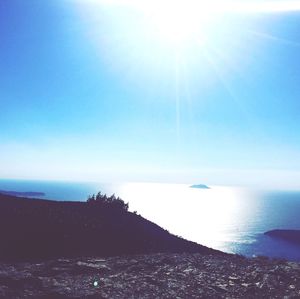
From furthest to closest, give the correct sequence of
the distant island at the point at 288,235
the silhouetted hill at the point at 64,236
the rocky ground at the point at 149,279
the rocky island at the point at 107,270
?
1. the distant island at the point at 288,235
2. the silhouetted hill at the point at 64,236
3. the rocky island at the point at 107,270
4. the rocky ground at the point at 149,279

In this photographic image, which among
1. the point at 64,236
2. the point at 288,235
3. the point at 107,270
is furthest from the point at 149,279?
the point at 288,235

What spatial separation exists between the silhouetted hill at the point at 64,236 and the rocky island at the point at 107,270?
0.16 feet

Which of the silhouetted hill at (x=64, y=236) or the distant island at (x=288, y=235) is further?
the distant island at (x=288, y=235)

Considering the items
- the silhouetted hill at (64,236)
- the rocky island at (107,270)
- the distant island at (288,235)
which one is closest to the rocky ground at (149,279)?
the rocky island at (107,270)

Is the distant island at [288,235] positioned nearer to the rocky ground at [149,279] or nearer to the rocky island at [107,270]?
the rocky island at [107,270]

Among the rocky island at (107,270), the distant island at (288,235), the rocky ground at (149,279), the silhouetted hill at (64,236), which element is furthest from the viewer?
the distant island at (288,235)

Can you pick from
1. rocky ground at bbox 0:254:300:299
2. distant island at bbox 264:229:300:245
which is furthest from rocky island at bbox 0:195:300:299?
distant island at bbox 264:229:300:245

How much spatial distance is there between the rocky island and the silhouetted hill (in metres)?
0.05

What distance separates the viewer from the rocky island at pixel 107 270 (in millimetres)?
8945

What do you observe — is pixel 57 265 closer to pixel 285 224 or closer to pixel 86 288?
pixel 86 288

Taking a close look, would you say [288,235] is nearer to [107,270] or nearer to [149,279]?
[107,270]

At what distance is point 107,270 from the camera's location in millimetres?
11172

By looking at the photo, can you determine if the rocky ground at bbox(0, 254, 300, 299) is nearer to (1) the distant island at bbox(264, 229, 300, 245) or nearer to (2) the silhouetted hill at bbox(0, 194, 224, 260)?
(2) the silhouetted hill at bbox(0, 194, 224, 260)

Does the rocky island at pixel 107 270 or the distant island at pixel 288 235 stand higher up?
the rocky island at pixel 107 270
